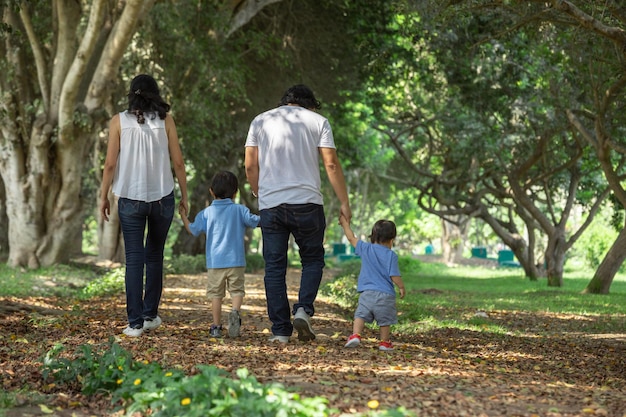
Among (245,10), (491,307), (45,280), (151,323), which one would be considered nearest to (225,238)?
(151,323)

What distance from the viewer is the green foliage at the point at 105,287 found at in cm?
1306

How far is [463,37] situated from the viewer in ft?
68.4

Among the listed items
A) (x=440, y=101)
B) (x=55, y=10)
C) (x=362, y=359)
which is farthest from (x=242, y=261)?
(x=440, y=101)

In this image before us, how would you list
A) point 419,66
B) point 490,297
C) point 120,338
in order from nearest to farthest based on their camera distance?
point 120,338 → point 490,297 → point 419,66

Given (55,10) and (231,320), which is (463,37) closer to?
(55,10)

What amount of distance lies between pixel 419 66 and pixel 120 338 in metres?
17.2

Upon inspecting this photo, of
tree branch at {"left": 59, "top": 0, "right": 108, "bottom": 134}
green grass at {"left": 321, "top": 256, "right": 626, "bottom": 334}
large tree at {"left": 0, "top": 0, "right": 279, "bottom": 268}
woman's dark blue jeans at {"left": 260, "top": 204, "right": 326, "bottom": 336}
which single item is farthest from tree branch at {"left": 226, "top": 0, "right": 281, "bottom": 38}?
woman's dark blue jeans at {"left": 260, "top": 204, "right": 326, "bottom": 336}

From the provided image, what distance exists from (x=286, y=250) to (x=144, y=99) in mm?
1820

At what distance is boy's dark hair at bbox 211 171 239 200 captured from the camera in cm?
829

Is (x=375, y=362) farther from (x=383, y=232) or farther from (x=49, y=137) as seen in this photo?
(x=49, y=137)

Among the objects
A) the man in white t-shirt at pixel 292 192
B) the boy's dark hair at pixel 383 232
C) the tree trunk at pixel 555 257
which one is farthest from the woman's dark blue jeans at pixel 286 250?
the tree trunk at pixel 555 257

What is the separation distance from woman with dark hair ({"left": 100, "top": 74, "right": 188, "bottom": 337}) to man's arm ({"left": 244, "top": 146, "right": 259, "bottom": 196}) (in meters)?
0.74

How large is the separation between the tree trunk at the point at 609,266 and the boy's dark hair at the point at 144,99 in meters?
14.2

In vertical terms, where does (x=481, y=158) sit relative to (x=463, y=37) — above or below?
below
